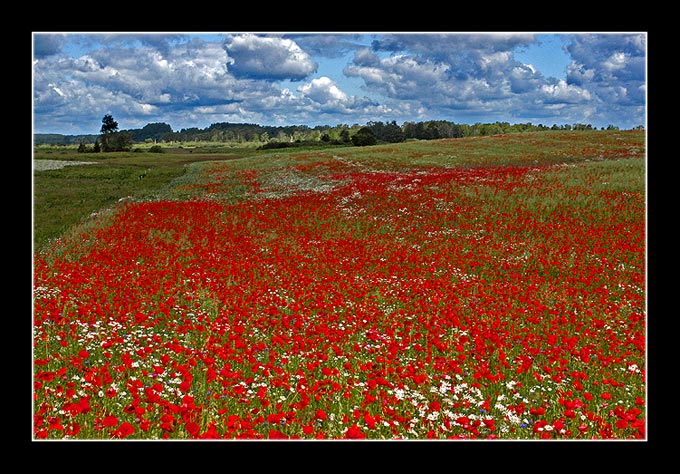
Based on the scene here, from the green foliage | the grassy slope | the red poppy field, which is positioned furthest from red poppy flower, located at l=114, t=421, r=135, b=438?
the green foliage

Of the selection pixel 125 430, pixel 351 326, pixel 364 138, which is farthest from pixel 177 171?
pixel 125 430

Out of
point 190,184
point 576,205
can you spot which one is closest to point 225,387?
point 576,205

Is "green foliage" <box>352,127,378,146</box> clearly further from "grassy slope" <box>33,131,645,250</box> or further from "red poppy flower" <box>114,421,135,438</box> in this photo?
"red poppy flower" <box>114,421,135,438</box>

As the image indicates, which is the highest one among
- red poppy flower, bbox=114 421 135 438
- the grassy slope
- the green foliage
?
the green foliage

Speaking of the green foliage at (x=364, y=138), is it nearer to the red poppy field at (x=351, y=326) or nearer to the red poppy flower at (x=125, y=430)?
the red poppy field at (x=351, y=326)

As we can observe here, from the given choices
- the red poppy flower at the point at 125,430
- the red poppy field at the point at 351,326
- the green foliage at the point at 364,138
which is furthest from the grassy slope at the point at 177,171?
the green foliage at the point at 364,138

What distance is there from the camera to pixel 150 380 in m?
5.61

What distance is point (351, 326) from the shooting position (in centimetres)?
850

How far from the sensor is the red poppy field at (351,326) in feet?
16.9

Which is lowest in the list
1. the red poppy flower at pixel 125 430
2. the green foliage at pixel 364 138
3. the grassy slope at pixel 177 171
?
the red poppy flower at pixel 125 430

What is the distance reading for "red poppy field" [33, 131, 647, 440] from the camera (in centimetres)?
515

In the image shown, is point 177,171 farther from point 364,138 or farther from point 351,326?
point 351,326
